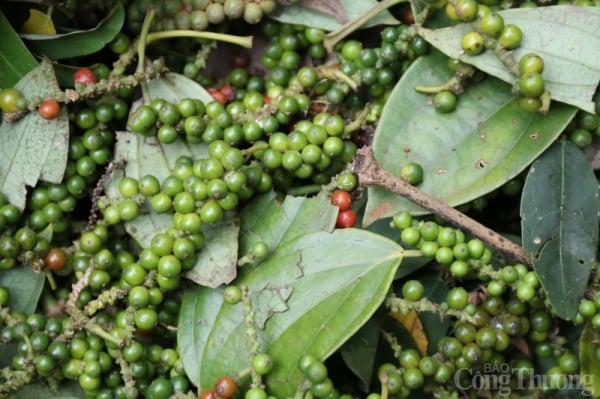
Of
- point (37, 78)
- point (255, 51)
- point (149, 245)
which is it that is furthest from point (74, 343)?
point (255, 51)

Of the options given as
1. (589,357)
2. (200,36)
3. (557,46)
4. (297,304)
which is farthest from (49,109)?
(589,357)

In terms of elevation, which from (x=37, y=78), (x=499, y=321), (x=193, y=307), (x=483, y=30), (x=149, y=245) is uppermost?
(x=37, y=78)

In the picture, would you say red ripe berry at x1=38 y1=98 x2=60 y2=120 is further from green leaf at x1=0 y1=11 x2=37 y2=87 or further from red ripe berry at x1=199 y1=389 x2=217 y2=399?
red ripe berry at x1=199 y1=389 x2=217 y2=399

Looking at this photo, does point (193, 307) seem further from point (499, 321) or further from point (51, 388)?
point (499, 321)

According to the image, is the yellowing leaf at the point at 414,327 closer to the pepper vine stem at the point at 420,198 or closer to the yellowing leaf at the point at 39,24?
the pepper vine stem at the point at 420,198

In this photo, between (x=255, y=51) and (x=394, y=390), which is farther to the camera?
(x=255, y=51)

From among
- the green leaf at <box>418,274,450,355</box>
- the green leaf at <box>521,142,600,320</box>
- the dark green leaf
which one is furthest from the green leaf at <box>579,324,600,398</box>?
the dark green leaf
